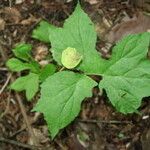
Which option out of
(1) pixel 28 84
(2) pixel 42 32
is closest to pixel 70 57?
(1) pixel 28 84

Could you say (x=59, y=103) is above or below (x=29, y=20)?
below

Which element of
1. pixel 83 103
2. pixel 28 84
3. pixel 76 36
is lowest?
pixel 83 103

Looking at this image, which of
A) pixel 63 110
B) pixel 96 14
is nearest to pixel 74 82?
pixel 63 110

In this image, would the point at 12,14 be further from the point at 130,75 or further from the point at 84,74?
the point at 130,75

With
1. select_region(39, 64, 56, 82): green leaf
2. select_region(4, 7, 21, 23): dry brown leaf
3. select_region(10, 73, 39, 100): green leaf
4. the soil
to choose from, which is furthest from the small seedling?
select_region(4, 7, 21, 23): dry brown leaf

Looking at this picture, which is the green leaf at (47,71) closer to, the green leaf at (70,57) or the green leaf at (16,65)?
the green leaf at (16,65)

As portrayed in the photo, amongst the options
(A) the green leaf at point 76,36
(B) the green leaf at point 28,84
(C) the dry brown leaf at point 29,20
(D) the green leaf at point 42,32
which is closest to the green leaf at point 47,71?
(B) the green leaf at point 28,84
